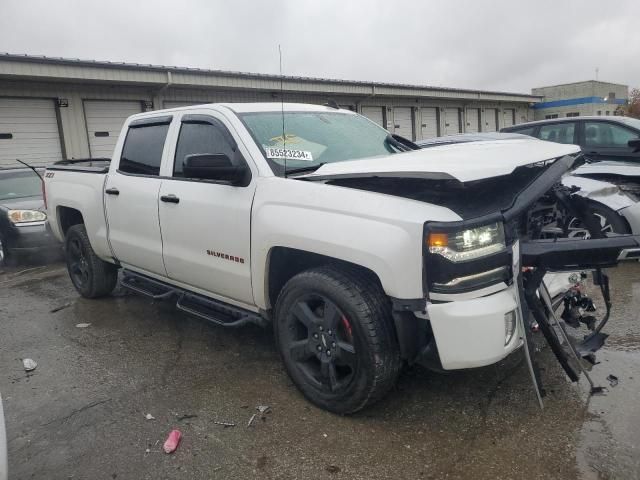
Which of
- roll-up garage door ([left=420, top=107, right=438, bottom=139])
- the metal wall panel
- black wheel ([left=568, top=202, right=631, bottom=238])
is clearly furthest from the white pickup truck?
the metal wall panel

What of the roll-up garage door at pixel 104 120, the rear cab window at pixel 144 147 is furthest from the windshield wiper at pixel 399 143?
the roll-up garage door at pixel 104 120

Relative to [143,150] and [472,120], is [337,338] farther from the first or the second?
[472,120]

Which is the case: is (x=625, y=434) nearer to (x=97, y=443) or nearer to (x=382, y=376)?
(x=382, y=376)

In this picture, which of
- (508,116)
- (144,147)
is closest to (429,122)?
(508,116)

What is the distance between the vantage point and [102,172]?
5000 mm

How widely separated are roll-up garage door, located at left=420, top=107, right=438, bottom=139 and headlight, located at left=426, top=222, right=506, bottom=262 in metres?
24.1

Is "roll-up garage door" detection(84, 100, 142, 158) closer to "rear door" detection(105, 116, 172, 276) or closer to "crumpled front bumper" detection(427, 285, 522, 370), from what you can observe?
"rear door" detection(105, 116, 172, 276)

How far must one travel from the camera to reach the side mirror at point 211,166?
10.4ft

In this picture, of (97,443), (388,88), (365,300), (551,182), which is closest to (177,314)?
(97,443)

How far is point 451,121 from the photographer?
93.7 feet

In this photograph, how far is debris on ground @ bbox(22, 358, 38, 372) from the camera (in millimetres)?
3993

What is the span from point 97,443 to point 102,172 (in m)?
2.89

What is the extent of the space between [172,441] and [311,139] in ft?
7.22

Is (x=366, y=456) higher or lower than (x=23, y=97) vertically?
lower
